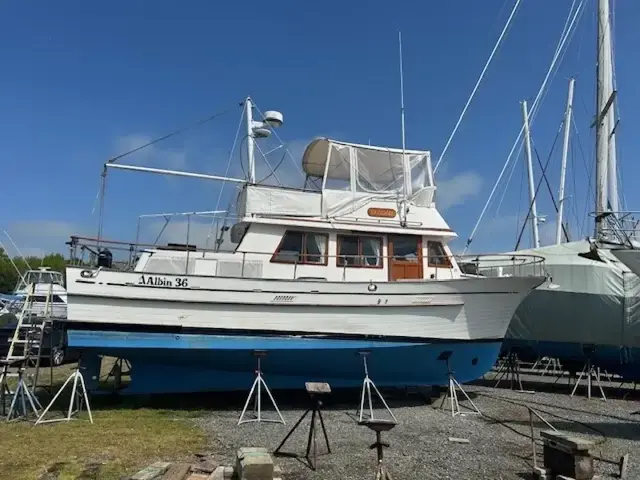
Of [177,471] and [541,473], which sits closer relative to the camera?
[177,471]

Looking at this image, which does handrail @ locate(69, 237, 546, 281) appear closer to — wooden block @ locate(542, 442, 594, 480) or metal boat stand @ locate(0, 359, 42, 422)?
metal boat stand @ locate(0, 359, 42, 422)

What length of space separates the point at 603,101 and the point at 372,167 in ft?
24.5

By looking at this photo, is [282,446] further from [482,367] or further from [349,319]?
[482,367]

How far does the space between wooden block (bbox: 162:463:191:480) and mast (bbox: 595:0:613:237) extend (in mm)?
12290

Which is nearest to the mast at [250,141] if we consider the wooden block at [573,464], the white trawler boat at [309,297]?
the white trawler boat at [309,297]

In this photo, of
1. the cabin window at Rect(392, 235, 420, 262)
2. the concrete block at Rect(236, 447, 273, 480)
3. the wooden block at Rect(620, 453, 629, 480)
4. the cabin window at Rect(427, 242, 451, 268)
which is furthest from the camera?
the cabin window at Rect(427, 242, 451, 268)

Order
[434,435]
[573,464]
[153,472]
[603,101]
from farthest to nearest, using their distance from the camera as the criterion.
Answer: [603,101]
[434,435]
[573,464]
[153,472]

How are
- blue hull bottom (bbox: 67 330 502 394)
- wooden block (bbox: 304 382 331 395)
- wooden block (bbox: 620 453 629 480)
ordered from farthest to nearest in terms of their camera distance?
blue hull bottom (bbox: 67 330 502 394) < wooden block (bbox: 304 382 331 395) < wooden block (bbox: 620 453 629 480)

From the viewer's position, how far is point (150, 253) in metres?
10.9

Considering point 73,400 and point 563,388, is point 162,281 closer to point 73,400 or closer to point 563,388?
point 73,400

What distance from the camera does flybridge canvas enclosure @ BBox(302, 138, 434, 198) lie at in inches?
489

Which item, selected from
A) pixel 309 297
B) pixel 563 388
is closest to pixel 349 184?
pixel 309 297

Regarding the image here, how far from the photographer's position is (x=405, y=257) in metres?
11.9

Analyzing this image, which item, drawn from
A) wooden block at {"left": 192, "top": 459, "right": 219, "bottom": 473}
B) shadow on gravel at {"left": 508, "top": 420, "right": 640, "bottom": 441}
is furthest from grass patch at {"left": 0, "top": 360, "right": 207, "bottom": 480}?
shadow on gravel at {"left": 508, "top": 420, "right": 640, "bottom": 441}
